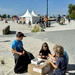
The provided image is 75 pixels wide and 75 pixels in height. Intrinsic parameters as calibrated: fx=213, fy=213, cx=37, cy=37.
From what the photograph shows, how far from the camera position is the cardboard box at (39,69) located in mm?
6539

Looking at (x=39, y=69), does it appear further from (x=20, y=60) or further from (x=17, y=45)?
(x=17, y=45)

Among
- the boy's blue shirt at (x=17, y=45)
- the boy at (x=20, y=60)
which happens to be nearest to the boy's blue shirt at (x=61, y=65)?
the boy at (x=20, y=60)

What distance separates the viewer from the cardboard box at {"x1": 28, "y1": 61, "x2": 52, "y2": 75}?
6539 mm

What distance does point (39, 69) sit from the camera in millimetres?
6559

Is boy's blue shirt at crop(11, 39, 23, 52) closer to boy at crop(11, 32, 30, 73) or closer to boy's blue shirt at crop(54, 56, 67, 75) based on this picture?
boy at crop(11, 32, 30, 73)

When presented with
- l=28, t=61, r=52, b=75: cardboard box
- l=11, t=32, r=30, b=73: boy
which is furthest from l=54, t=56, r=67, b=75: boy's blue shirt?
l=11, t=32, r=30, b=73: boy

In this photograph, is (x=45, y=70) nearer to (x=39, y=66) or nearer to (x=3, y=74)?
(x=39, y=66)

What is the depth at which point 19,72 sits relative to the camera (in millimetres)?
7203

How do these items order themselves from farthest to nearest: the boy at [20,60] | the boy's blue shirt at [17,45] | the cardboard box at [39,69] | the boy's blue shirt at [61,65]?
the boy's blue shirt at [17,45] < the boy at [20,60] < the cardboard box at [39,69] < the boy's blue shirt at [61,65]

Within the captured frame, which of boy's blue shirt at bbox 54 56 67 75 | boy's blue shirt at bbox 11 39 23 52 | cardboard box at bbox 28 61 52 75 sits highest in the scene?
boy's blue shirt at bbox 11 39 23 52

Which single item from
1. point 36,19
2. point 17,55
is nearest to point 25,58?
point 17,55

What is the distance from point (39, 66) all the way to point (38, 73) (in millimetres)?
220

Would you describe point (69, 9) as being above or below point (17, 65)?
above

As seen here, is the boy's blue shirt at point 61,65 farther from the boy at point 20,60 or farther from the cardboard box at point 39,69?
the boy at point 20,60
